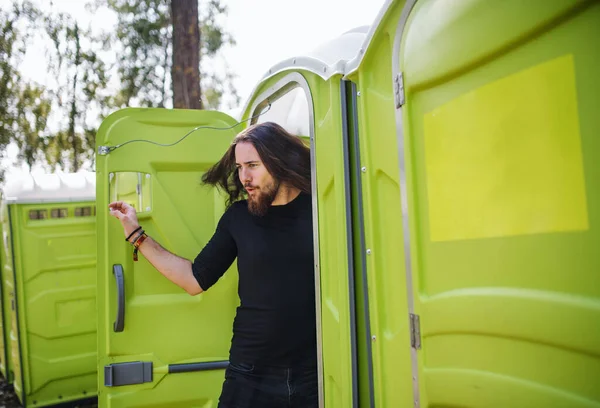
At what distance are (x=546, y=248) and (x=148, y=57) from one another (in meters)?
13.5

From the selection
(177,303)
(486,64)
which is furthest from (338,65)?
(177,303)

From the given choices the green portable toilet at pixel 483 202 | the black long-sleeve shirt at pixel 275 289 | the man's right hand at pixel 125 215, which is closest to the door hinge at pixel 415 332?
the green portable toilet at pixel 483 202

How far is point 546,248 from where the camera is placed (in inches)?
46.1

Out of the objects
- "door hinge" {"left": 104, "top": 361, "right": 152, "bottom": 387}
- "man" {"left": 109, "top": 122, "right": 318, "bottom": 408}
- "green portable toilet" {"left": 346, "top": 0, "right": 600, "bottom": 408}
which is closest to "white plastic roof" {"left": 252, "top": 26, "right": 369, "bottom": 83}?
"green portable toilet" {"left": 346, "top": 0, "right": 600, "bottom": 408}

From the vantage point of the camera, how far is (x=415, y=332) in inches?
62.4

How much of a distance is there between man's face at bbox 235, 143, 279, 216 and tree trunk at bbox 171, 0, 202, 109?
170 inches

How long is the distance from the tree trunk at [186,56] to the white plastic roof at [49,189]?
6.18ft

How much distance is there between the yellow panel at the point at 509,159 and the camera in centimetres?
112

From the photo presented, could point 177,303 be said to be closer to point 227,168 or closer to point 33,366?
point 227,168

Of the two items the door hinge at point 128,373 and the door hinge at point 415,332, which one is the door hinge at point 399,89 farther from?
the door hinge at point 128,373

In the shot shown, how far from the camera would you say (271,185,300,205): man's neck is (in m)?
2.52

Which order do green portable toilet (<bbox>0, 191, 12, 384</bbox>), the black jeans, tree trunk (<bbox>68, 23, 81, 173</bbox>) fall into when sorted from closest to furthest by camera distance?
1. the black jeans
2. green portable toilet (<bbox>0, 191, 12, 384</bbox>)
3. tree trunk (<bbox>68, 23, 81, 173</bbox>)

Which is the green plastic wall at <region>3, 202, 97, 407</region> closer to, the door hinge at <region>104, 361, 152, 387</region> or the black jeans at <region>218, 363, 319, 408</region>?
the door hinge at <region>104, 361, 152, 387</region>

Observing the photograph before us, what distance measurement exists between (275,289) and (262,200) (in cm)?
43
